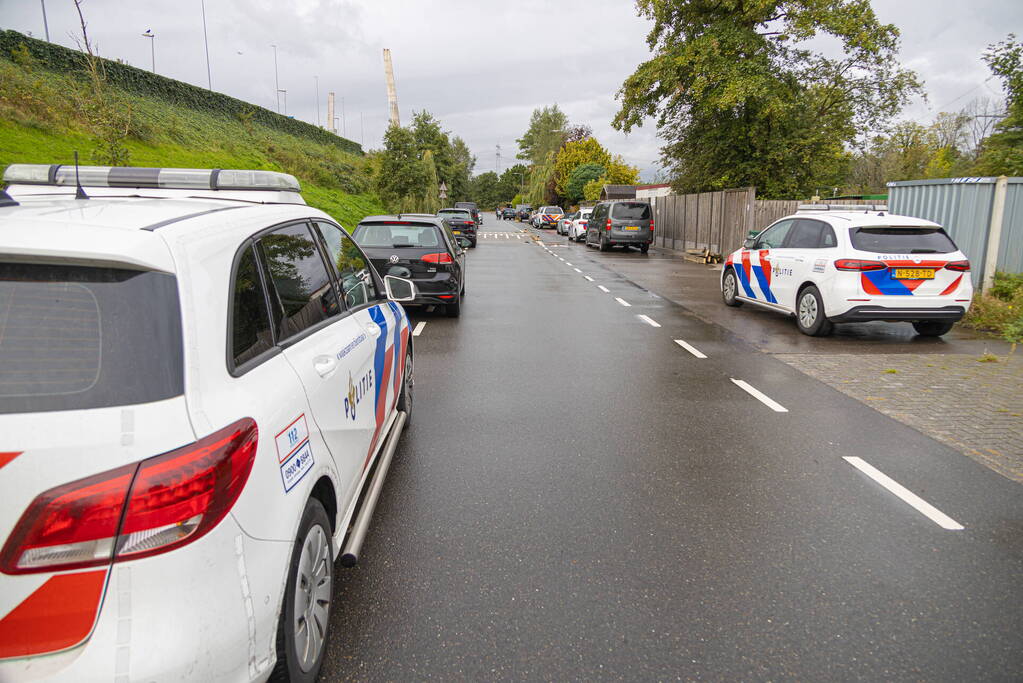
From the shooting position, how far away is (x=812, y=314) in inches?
393

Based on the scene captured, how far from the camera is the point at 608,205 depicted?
29078 mm

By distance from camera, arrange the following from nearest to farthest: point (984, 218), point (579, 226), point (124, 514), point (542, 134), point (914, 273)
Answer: point (124, 514)
point (914, 273)
point (984, 218)
point (579, 226)
point (542, 134)

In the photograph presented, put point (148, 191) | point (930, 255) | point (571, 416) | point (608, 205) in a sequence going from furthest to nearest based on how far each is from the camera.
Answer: point (608, 205) < point (930, 255) < point (571, 416) < point (148, 191)

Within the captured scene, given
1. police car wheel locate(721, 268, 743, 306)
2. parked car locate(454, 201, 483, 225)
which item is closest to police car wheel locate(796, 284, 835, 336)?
police car wheel locate(721, 268, 743, 306)

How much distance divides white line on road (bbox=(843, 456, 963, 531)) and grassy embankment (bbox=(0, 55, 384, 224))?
937cm

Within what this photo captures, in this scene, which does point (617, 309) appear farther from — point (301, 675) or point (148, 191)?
point (301, 675)

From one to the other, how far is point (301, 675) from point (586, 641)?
3.66ft

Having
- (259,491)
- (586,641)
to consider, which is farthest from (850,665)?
(259,491)

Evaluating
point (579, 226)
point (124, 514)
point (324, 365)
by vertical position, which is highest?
point (324, 365)

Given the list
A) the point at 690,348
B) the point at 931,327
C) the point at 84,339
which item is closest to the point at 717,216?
the point at 931,327

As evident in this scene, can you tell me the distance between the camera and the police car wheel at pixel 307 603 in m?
2.27

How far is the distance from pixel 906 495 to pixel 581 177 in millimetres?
73223

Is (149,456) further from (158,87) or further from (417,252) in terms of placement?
(158,87)

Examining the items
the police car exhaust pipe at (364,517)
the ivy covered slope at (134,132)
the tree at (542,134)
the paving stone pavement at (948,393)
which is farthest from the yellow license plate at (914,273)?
the tree at (542,134)
